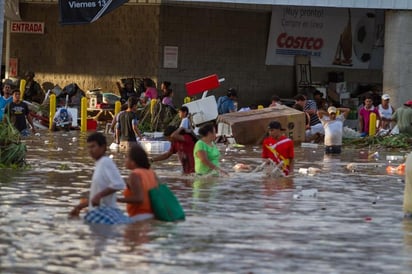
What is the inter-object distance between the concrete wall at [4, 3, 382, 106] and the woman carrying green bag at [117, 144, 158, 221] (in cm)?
2577

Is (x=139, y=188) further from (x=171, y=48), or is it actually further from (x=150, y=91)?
(x=171, y=48)

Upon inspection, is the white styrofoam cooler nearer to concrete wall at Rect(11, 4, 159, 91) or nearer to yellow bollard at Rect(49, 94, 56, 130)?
yellow bollard at Rect(49, 94, 56, 130)

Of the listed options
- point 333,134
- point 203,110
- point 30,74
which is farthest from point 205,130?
point 30,74

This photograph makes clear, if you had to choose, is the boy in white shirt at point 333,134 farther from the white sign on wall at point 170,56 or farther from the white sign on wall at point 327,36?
the white sign on wall at point 327,36

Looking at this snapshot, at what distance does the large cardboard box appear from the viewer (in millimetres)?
30328

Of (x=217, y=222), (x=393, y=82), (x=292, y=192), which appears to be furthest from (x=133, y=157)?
(x=393, y=82)

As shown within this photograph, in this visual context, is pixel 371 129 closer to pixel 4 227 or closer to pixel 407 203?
pixel 407 203

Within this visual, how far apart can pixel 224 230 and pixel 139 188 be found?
43.1 inches

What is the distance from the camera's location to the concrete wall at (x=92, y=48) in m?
40.6

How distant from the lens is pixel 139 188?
1406 centimetres

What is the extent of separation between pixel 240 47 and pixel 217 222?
88.8 ft

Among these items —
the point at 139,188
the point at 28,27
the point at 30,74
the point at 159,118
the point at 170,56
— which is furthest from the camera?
the point at 28,27

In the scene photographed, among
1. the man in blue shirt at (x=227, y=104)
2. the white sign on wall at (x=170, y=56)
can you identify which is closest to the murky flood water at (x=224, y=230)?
the man in blue shirt at (x=227, y=104)

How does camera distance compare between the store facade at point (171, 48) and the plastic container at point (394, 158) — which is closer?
the plastic container at point (394, 158)
